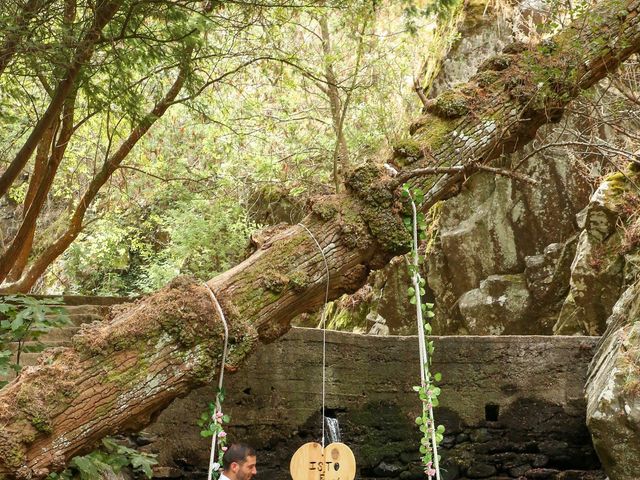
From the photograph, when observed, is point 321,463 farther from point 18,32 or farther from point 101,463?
point 18,32

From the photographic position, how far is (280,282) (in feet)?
14.3

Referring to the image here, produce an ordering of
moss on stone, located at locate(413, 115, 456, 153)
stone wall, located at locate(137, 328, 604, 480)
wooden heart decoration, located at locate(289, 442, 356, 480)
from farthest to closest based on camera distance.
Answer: stone wall, located at locate(137, 328, 604, 480)
moss on stone, located at locate(413, 115, 456, 153)
wooden heart decoration, located at locate(289, 442, 356, 480)

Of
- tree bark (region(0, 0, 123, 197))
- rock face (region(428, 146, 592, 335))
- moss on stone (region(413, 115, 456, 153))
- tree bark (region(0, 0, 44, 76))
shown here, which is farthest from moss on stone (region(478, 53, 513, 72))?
rock face (region(428, 146, 592, 335))

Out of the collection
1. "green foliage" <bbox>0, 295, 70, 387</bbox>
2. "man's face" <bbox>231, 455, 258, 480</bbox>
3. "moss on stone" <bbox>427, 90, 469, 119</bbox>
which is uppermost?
"moss on stone" <bbox>427, 90, 469, 119</bbox>

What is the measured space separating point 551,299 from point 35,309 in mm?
6660

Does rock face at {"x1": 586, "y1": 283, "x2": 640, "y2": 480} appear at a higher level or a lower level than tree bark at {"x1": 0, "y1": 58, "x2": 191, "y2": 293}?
lower

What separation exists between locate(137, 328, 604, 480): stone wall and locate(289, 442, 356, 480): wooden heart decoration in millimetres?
2671

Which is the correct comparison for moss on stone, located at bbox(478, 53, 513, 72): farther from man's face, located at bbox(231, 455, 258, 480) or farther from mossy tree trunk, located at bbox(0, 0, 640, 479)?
man's face, located at bbox(231, 455, 258, 480)

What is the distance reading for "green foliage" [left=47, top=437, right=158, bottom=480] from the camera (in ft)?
Result: 14.2

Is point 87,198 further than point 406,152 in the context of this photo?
Yes

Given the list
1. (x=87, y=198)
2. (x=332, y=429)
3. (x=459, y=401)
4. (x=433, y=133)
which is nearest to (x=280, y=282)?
(x=433, y=133)

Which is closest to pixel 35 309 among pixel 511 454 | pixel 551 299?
pixel 511 454

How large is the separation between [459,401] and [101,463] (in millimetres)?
3542

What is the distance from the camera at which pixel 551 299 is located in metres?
9.37
